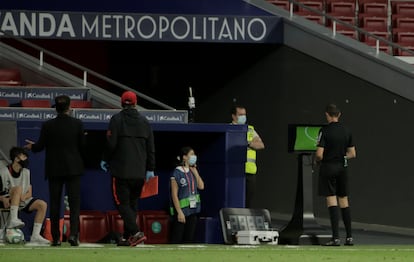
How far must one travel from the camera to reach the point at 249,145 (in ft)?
61.4

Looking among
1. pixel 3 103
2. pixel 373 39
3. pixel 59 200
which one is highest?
pixel 373 39

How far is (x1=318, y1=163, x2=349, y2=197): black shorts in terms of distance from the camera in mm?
16203

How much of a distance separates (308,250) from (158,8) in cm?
971

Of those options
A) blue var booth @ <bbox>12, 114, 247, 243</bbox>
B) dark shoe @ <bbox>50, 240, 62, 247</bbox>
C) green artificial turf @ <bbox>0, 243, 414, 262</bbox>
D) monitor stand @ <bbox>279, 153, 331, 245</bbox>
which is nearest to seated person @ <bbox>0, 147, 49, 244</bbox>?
blue var booth @ <bbox>12, 114, 247, 243</bbox>

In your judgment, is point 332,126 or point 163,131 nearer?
point 332,126

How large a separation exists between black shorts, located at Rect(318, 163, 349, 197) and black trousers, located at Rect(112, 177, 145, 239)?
266cm

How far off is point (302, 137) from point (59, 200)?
4.04 m

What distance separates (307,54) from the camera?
22766 millimetres

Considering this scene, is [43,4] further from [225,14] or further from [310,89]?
[310,89]

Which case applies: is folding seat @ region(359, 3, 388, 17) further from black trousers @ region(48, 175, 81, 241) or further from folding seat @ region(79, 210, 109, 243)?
black trousers @ region(48, 175, 81, 241)

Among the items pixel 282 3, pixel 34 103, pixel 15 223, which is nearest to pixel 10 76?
pixel 34 103

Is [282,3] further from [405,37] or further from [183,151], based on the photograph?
[183,151]

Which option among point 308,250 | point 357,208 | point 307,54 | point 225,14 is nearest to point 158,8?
point 225,14

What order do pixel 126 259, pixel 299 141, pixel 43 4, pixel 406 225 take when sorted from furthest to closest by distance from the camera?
pixel 43 4
pixel 406 225
pixel 299 141
pixel 126 259
